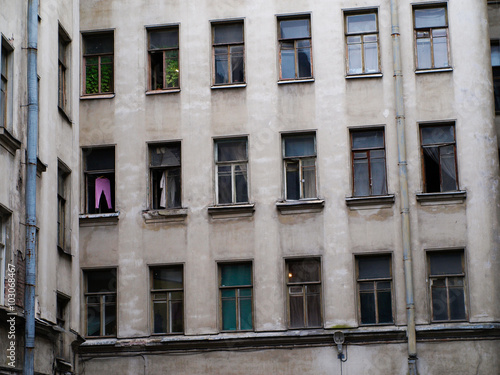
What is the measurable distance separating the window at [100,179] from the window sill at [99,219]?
0.35 meters

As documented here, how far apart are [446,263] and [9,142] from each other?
11715 mm

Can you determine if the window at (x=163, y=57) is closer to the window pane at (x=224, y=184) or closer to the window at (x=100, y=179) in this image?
the window at (x=100, y=179)

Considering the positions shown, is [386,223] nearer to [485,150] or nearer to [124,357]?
[485,150]

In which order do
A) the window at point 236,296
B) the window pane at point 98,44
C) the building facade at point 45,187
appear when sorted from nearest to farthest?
the building facade at point 45,187
the window at point 236,296
the window pane at point 98,44

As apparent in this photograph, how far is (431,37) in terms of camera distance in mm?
27391

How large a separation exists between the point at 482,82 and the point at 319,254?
240 inches

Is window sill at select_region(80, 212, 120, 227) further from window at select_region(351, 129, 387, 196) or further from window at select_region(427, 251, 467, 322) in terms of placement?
window at select_region(427, 251, 467, 322)

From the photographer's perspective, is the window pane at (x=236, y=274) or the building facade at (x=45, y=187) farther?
the window pane at (x=236, y=274)

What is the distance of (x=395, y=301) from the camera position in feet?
85.3

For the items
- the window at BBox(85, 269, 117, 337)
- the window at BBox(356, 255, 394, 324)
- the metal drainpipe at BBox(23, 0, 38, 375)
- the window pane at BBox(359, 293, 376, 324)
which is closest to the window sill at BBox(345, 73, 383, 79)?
the window at BBox(356, 255, 394, 324)

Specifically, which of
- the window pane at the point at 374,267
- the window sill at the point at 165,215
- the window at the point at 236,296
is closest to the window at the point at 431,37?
the window pane at the point at 374,267

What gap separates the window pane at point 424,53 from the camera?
89.6ft

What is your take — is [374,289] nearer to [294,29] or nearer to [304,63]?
[304,63]

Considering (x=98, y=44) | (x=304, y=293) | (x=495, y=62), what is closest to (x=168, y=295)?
(x=304, y=293)
